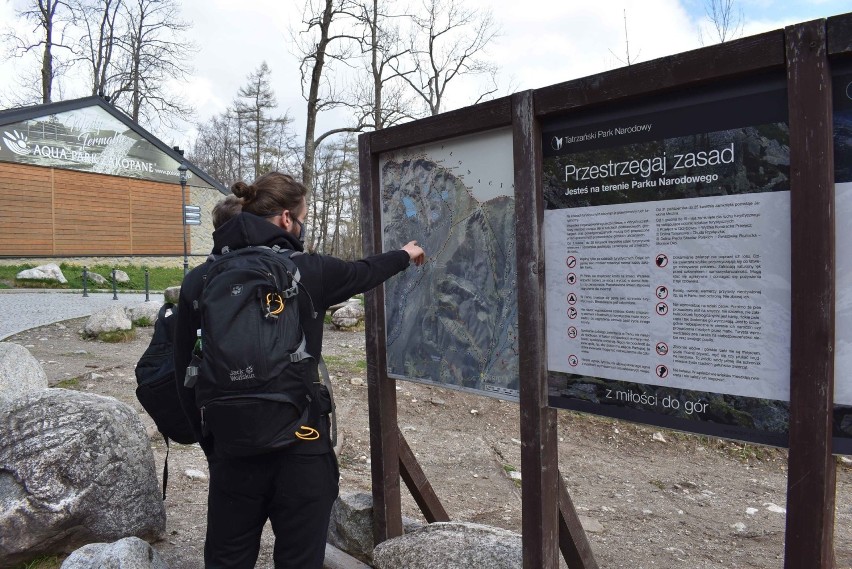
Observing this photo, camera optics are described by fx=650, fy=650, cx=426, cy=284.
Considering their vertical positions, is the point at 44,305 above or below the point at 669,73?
below

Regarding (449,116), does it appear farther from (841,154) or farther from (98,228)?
(98,228)

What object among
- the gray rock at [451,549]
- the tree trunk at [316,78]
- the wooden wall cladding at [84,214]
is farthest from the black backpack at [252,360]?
the wooden wall cladding at [84,214]

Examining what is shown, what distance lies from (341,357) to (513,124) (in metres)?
7.37

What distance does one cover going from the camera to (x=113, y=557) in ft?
9.73

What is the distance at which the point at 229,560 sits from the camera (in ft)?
8.84

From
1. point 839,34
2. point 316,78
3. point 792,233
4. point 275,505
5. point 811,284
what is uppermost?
point 316,78

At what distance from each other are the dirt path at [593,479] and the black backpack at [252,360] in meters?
2.01

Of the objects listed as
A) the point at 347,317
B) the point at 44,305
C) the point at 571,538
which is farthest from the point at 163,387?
the point at 44,305

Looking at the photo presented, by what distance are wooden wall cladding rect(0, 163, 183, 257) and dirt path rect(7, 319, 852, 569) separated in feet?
57.0

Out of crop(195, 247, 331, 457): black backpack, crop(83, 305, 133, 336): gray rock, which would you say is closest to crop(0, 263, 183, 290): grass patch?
crop(83, 305, 133, 336): gray rock

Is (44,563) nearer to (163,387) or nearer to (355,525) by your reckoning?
(163,387)

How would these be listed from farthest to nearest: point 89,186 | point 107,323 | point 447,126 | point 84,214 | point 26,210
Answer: point 89,186 < point 84,214 < point 26,210 < point 107,323 < point 447,126

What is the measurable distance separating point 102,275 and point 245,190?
75.6 ft

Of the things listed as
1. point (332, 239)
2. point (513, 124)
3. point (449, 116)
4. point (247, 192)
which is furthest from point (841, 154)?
point (332, 239)
